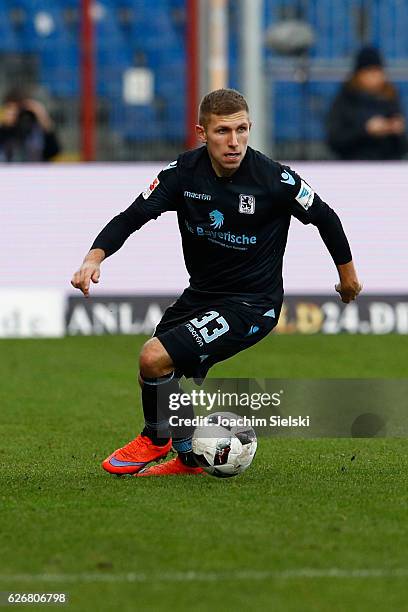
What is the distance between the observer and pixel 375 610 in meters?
4.46

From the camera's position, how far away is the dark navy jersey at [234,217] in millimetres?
6664

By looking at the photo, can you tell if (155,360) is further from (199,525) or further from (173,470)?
(199,525)

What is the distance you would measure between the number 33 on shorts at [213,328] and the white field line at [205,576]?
6.20ft

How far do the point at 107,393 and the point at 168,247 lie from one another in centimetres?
389

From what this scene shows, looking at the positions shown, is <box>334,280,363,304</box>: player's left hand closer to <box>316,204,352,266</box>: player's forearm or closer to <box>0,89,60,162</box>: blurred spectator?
<box>316,204,352,266</box>: player's forearm

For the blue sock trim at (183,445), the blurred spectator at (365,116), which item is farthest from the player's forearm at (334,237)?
the blurred spectator at (365,116)

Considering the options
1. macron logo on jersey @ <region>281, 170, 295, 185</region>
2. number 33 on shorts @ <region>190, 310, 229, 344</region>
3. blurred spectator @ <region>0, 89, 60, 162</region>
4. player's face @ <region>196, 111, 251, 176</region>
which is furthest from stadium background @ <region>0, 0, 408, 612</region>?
player's face @ <region>196, 111, 251, 176</region>

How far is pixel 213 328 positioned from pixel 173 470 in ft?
2.71

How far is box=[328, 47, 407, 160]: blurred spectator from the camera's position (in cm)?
1537

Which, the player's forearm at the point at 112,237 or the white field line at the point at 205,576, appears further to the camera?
the player's forearm at the point at 112,237

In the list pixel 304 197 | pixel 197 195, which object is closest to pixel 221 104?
pixel 197 195

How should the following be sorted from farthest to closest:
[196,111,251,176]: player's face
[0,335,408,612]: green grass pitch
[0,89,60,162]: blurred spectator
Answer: [0,89,60,162]: blurred spectator < [196,111,251,176]: player's face < [0,335,408,612]: green grass pitch

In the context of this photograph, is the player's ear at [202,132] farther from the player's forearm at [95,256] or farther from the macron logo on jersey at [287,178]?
the player's forearm at [95,256]

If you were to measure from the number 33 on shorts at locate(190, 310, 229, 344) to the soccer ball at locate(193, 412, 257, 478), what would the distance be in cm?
40
